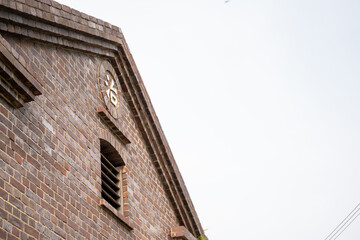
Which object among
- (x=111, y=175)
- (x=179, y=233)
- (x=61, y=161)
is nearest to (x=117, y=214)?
(x=111, y=175)

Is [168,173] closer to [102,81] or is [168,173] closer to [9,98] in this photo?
[102,81]

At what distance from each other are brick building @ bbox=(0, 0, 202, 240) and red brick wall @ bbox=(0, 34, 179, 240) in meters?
0.02

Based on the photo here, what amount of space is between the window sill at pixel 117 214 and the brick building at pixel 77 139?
2cm

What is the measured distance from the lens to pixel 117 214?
9797 mm

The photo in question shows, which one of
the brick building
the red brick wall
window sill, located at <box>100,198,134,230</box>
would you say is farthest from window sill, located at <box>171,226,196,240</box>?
window sill, located at <box>100,198,134,230</box>

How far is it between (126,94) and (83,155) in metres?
3.14

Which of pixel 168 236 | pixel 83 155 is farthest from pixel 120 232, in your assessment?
pixel 168 236

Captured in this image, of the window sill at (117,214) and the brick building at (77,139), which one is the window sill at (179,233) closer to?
the brick building at (77,139)

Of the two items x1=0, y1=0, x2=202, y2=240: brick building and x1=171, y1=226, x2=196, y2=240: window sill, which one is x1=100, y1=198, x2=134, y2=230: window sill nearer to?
x1=0, y1=0, x2=202, y2=240: brick building

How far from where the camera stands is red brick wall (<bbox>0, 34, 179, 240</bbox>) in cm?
725

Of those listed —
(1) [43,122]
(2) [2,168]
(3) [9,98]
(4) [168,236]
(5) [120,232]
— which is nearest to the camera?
(2) [2,168]

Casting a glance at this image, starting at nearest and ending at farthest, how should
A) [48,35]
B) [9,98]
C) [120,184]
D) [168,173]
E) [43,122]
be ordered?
1. [9,98]
2. [43,122]
3. [48,35]
4. [120,184]
5. [168,173]

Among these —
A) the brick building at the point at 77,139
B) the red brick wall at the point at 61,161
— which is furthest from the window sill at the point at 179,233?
the red brick wall at the point at 61,161

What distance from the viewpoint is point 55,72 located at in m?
9.19
